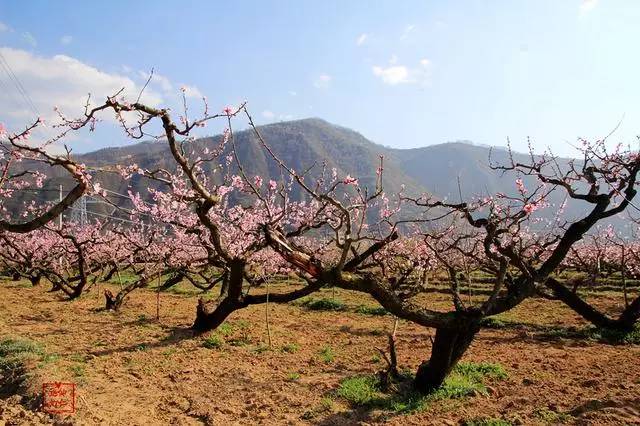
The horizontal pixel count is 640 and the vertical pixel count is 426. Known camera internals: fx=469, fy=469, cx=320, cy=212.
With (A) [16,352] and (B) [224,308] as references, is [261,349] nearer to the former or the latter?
(B) [224,308]

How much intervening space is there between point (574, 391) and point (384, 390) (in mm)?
3039

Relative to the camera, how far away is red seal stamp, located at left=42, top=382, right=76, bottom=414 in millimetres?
6416

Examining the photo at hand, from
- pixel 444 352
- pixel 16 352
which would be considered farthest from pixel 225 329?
pixel 444 352

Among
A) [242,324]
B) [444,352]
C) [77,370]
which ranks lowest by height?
[242,324]

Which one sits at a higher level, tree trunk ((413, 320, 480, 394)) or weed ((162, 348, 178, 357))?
tree trunk ((413, 320, 480, 394))

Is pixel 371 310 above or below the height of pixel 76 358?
below

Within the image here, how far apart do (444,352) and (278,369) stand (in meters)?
3.52

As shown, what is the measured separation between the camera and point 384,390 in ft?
25.4

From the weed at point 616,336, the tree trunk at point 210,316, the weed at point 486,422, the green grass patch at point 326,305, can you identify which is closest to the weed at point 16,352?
the tree trunk at point 210,316

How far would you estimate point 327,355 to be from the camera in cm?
1038

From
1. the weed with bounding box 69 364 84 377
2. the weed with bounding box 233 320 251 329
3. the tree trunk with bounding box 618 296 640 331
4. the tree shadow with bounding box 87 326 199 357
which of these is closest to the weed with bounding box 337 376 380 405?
the weed with bounding box 69 364 84 377

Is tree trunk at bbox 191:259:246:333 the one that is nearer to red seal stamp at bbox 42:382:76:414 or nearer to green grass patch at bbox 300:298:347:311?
red seal stamp at bbox 42:382:76:414

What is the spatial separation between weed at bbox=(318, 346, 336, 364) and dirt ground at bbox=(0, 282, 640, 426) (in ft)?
0.30

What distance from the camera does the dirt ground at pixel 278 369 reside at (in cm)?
665
